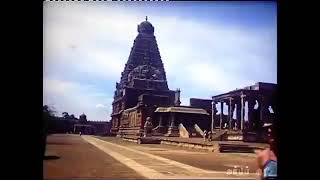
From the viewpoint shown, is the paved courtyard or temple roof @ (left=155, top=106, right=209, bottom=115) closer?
the paved courtyard

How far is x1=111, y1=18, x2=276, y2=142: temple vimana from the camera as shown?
25.8 ft

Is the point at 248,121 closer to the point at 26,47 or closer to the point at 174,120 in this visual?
the point at 174,120

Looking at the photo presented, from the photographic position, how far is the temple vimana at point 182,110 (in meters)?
7.85

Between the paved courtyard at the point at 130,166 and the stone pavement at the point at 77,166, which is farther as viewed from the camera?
the paved courtyard at the point at 130,166

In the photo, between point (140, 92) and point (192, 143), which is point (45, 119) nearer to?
point (192, 143)

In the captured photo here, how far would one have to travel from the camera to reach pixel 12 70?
6.02 meters

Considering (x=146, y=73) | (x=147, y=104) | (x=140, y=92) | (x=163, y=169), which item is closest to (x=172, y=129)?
(x=147, y=104)

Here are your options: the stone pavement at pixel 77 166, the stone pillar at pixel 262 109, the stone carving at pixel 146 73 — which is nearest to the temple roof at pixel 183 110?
the stone pillar at pixel 262 109

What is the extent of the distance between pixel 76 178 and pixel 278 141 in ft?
10.6

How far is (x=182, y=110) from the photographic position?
31.5 ft

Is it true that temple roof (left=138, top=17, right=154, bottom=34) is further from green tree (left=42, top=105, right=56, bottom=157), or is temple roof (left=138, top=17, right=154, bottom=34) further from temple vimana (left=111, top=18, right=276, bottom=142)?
green tree (left=42, top=105, right=56, bottom=157)

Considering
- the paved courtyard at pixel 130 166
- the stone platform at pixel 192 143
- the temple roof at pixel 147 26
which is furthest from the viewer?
the stone platform at pixel 192 143

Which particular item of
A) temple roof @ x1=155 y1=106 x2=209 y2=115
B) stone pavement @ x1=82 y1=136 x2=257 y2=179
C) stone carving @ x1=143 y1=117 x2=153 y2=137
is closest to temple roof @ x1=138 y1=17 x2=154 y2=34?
A: temple roof @ x1=155 y1=106 x2=209 y2=115

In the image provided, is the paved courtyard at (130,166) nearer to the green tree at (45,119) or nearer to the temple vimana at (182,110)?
the green tree at (45,119)
